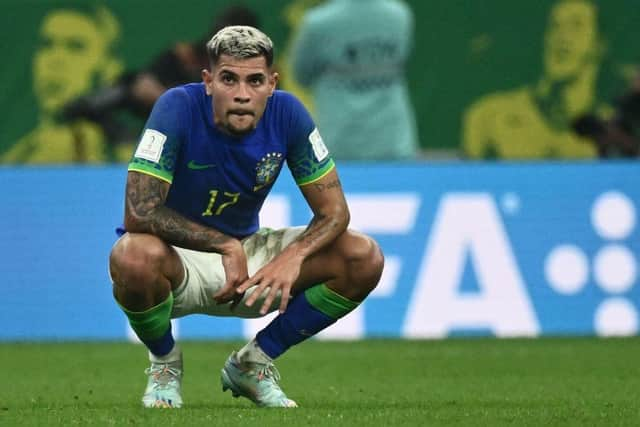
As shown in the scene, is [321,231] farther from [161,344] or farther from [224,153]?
[161,344]

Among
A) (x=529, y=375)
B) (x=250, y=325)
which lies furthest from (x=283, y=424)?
(x=250, y=325)

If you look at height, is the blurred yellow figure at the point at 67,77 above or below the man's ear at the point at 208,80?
below

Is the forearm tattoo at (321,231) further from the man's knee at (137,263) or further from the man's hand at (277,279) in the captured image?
the man's knee at (137,263)

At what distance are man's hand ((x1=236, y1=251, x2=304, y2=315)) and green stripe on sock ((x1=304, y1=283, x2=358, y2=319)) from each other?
24 centimetres

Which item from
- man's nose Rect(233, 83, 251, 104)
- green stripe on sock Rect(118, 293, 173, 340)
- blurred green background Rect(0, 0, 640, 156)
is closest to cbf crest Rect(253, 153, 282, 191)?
man's nose Rect(233, 83, 251, 104)

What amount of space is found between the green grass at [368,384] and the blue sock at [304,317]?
0.86ft

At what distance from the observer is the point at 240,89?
19.4ft

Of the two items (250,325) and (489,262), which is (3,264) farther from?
Result: (489,262)

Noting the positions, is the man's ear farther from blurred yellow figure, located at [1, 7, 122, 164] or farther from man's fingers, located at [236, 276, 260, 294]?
blurred yellow figure, located at [1, 7, 122, 164]

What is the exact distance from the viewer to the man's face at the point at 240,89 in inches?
232

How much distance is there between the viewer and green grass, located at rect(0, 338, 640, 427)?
5.67 m

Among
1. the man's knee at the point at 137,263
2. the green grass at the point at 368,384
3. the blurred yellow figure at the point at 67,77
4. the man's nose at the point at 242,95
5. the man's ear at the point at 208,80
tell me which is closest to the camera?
the green grass at the point at 368,384

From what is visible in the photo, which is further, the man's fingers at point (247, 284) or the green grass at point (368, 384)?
the man's fingers at point (247, 284)

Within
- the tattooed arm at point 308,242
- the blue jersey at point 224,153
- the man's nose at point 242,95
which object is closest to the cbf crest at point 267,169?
the blue jersey at point 224,153
